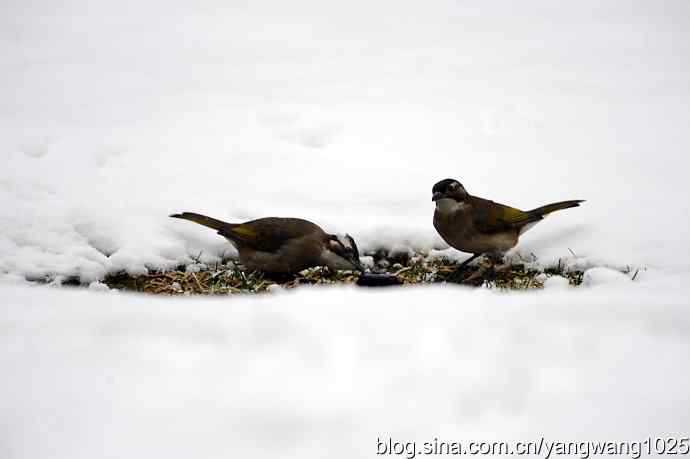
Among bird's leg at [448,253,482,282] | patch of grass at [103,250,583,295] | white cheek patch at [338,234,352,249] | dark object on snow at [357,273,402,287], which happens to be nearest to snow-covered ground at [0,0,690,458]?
patch of grass at [103,250,583,295]

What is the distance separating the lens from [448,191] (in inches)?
236

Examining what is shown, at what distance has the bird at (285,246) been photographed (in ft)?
19.3

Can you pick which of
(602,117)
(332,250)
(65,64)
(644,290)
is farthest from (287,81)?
(644,290)

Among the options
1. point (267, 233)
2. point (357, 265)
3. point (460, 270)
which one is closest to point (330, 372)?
point (357, 265)

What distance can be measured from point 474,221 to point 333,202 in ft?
5.47

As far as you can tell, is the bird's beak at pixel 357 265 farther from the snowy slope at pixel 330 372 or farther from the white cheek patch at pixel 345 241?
the snowy slope at pixel 330 372

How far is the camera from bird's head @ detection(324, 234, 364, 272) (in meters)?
5.87

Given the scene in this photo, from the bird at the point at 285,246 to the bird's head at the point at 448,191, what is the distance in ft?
2.54

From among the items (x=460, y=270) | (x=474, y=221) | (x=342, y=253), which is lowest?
(x=460, y=270)

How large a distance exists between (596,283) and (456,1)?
39.7 ft

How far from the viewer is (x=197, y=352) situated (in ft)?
11.8

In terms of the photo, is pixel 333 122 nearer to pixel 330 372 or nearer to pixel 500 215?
pixel 500 215

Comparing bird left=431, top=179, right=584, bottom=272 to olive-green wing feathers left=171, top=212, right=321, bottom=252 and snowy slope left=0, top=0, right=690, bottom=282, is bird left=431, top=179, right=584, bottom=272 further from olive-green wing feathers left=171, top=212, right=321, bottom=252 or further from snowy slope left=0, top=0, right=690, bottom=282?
olive-green wing feathers left=171, top=212, right=321, bottom=252

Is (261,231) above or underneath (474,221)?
underneath
